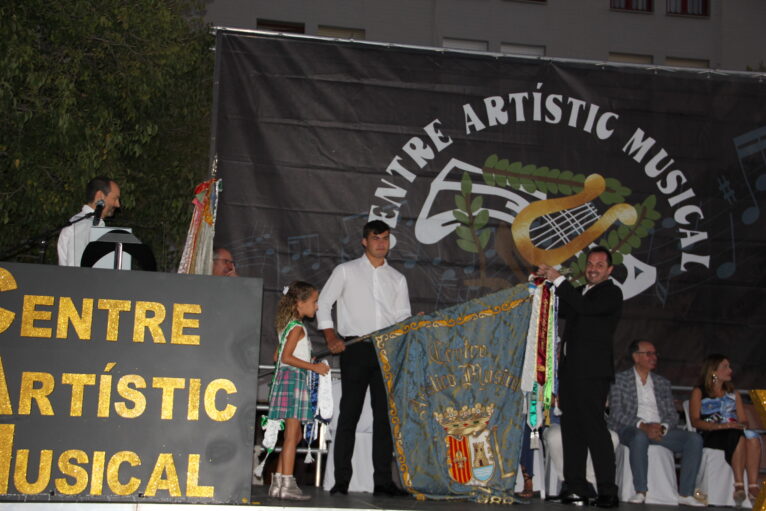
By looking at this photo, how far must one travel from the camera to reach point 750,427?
26.4 ft

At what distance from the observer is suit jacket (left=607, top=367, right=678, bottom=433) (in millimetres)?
7582

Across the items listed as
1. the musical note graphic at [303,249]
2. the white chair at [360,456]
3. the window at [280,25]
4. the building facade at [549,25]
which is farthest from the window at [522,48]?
the white chair at [360,456]

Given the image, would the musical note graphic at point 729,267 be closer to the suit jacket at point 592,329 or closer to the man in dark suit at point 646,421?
the man in dark suit at point 646,421

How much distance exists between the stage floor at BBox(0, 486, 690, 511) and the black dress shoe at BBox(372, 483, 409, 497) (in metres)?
0.06

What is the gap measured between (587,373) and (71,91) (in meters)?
5.14

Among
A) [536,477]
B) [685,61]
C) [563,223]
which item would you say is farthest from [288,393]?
[685,61]

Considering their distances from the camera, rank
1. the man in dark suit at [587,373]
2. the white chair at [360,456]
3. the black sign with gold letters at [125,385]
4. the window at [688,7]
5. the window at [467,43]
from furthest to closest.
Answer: the window at [688,7] → the window at [467,43] → the white chair at [360,456] → the man in dark suit at [587,373] → the black sign with gold letters at [125,385]

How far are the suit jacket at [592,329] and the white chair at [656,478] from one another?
105 centimetres

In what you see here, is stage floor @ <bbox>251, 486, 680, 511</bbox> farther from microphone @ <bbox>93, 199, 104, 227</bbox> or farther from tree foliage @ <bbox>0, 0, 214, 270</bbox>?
tree foliage @ <bbox>0, 0, 214, 270</bbox>

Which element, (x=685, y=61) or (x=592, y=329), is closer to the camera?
(x=592, y=329)

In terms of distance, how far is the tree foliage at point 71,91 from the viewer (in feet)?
27.7

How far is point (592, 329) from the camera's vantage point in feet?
22.1

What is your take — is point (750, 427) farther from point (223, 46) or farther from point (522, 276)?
point (223, 46)

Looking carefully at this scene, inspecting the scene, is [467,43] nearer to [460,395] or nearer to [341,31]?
[341,31]
